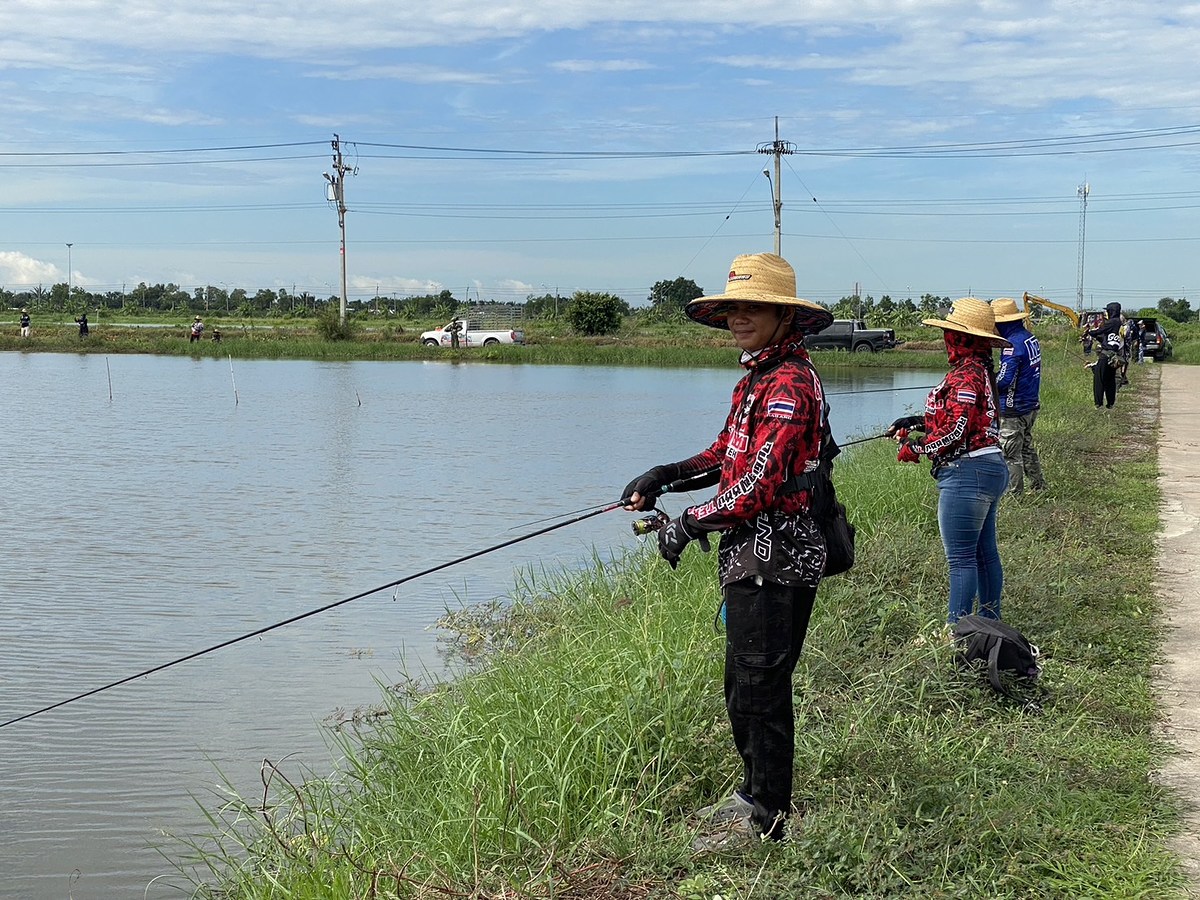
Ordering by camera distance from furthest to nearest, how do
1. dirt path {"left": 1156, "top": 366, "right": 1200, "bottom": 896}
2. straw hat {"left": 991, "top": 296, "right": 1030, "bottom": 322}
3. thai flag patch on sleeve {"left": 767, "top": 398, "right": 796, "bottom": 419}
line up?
straw hat {"left": 991, "top": 296, "right": 1030, "bottom": 322}
dirt path {"left": 1156, "top": 366, "right": 1200, "bottom": 896}
thai flag patch on sleeve {"left": 767, "top": 398, "right": 796, "bottom": 419}

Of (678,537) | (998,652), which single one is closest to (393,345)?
(998,652)

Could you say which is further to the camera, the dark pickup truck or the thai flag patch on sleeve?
the dark pickup truck

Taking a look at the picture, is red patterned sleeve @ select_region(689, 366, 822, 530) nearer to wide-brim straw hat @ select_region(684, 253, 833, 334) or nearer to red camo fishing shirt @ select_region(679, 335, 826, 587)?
red camo fishing shirt @ select_region(679, 335, 826, 587)

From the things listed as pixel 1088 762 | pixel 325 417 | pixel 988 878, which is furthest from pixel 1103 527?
pixel 325 417

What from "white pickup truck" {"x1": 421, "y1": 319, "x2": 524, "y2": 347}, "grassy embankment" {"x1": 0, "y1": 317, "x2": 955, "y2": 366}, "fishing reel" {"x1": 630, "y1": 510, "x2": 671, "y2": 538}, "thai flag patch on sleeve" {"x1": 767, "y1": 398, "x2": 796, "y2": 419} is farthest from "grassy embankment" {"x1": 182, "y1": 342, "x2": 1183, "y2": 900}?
"white pickup truck" {"x1": 421, "y1": 319, "x2": 524, "y2": 347}

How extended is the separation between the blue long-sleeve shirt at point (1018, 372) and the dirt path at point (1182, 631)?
4.43ft

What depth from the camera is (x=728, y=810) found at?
3799 mm

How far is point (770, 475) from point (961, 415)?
7.89 feet

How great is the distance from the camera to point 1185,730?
15.9 feet

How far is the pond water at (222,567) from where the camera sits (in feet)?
19.0

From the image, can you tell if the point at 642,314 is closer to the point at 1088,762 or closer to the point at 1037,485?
the point at 1037,485

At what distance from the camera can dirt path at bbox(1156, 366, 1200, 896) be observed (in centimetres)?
420

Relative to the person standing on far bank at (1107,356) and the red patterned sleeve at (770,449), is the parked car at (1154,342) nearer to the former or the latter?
the person standing on far bank at (1107,356)

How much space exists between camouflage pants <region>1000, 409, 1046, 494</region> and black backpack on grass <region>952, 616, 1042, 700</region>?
3.97m
